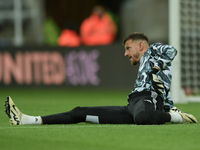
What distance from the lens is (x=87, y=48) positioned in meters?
15.0

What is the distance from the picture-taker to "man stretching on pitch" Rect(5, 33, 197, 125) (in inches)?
240

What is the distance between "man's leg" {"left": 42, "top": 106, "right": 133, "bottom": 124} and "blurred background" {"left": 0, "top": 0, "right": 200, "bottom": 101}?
14.1ft

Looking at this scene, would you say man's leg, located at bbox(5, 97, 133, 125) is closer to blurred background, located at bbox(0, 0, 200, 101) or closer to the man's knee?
the man's knee

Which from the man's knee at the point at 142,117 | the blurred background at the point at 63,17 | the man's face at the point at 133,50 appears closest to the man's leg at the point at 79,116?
the man's knee at the point at 142,117

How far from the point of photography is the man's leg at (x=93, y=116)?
6281 mm

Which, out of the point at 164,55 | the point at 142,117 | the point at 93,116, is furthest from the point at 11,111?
the point at 164,55

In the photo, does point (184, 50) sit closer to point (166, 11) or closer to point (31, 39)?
point (166, 11)

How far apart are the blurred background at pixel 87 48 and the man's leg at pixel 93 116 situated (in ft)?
14.1

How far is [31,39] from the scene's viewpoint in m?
21.1

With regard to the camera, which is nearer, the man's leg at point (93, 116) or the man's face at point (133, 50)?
the man's leg at point (93, 116)

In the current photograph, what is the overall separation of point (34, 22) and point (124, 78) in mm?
7811

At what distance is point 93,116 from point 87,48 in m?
8.77

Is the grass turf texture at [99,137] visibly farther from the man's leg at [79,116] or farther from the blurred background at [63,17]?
the blurred background at [63,17]

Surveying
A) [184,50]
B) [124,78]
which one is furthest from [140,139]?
[124,78]
